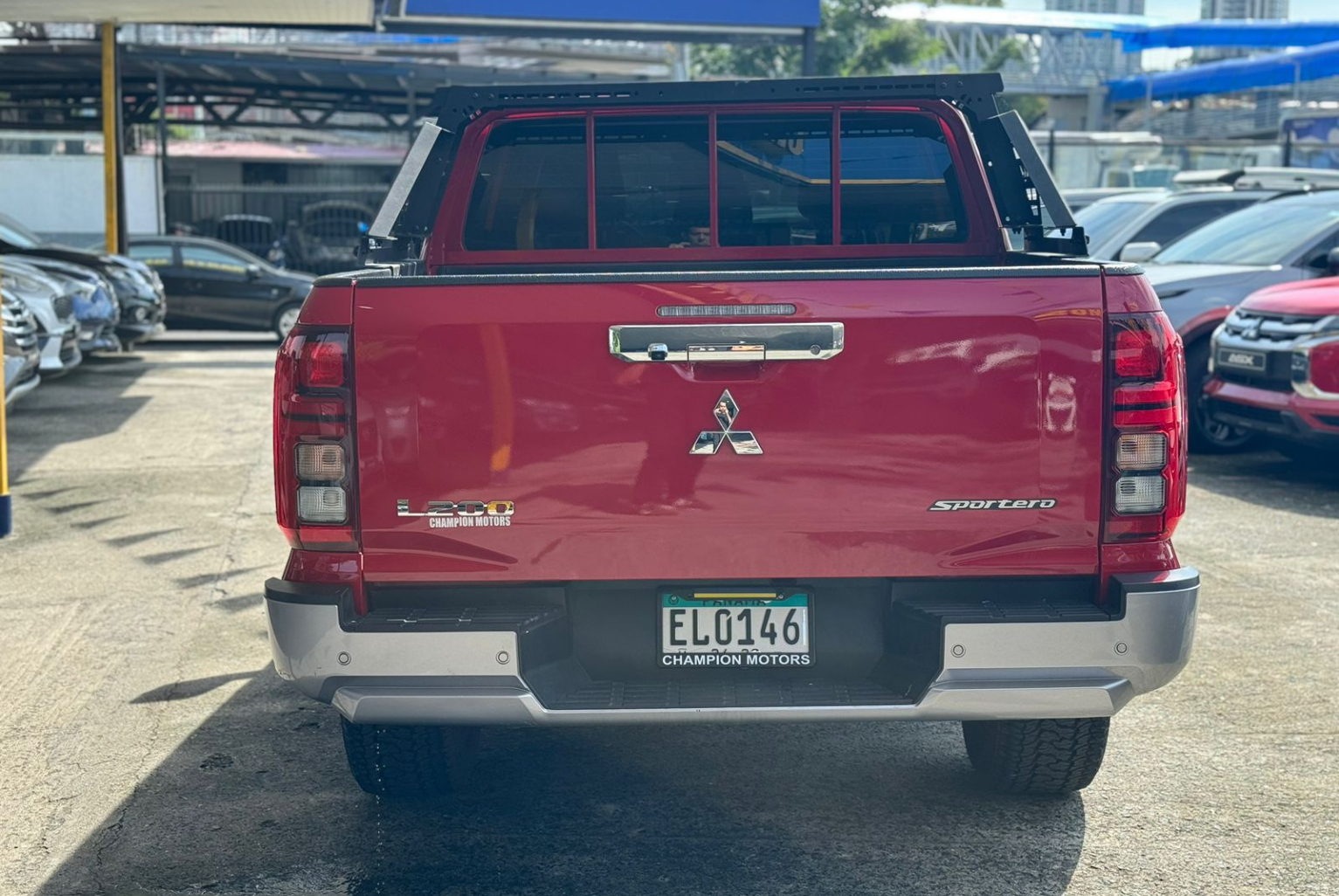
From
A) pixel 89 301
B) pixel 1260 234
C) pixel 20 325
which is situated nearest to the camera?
pixel 1260 234

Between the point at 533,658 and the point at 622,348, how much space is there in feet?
2.44

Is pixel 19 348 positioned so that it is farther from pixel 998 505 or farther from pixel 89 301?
pixel 998 505

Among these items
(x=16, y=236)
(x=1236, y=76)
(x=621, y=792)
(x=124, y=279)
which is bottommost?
(x=621, y=792)

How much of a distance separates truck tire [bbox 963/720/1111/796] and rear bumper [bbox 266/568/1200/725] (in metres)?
0.50

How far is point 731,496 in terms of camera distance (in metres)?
3.60

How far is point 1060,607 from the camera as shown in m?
3.67

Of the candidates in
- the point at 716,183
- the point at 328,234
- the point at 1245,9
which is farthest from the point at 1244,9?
the point at 716,183

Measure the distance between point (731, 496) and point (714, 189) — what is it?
64.8 inches

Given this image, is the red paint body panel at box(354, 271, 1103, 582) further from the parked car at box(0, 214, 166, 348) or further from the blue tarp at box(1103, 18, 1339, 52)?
the blue tarp at box(1103, 18, 1339, 52)

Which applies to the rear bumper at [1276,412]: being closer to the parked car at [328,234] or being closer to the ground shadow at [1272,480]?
the ground shadow at [1272,480]

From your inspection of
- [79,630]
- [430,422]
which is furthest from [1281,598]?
[79,630]

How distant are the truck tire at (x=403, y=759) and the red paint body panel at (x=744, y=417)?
794mm

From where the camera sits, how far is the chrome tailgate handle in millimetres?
3543

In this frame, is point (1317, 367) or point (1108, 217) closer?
point (1317, 367)
